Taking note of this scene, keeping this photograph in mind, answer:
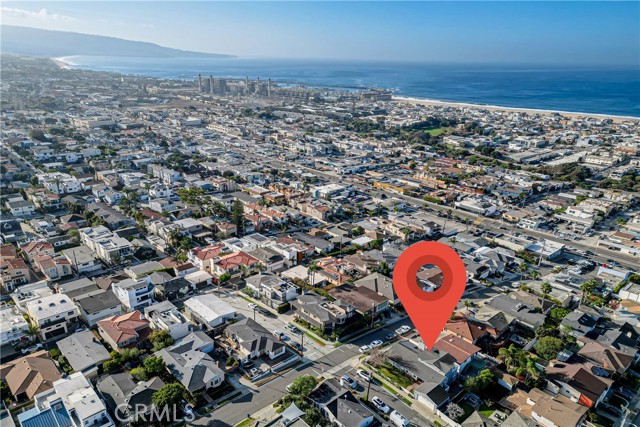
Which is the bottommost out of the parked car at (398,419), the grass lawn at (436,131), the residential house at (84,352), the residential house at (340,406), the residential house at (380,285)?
the parked car at (398,419)

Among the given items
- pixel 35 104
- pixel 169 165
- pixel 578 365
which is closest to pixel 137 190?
pixel 169 165

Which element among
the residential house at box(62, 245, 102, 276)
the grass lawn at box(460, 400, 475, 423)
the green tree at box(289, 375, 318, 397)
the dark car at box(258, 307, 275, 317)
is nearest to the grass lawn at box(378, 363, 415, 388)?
the grass lawn at box(460, 400, 475, 423)

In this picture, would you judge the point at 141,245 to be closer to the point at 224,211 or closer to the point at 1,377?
the point at 224,211

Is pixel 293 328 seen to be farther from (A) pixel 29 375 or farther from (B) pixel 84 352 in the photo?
(A) pixel 29 375

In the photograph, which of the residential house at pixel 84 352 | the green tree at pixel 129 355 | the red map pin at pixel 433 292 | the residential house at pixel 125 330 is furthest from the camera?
the residential house at pixel 125 330

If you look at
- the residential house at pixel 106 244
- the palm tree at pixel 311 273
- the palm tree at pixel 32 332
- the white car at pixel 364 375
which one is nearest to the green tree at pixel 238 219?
the residential house at pixel 106 244

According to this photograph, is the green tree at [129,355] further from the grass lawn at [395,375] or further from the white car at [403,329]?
the white car at [403,329]
